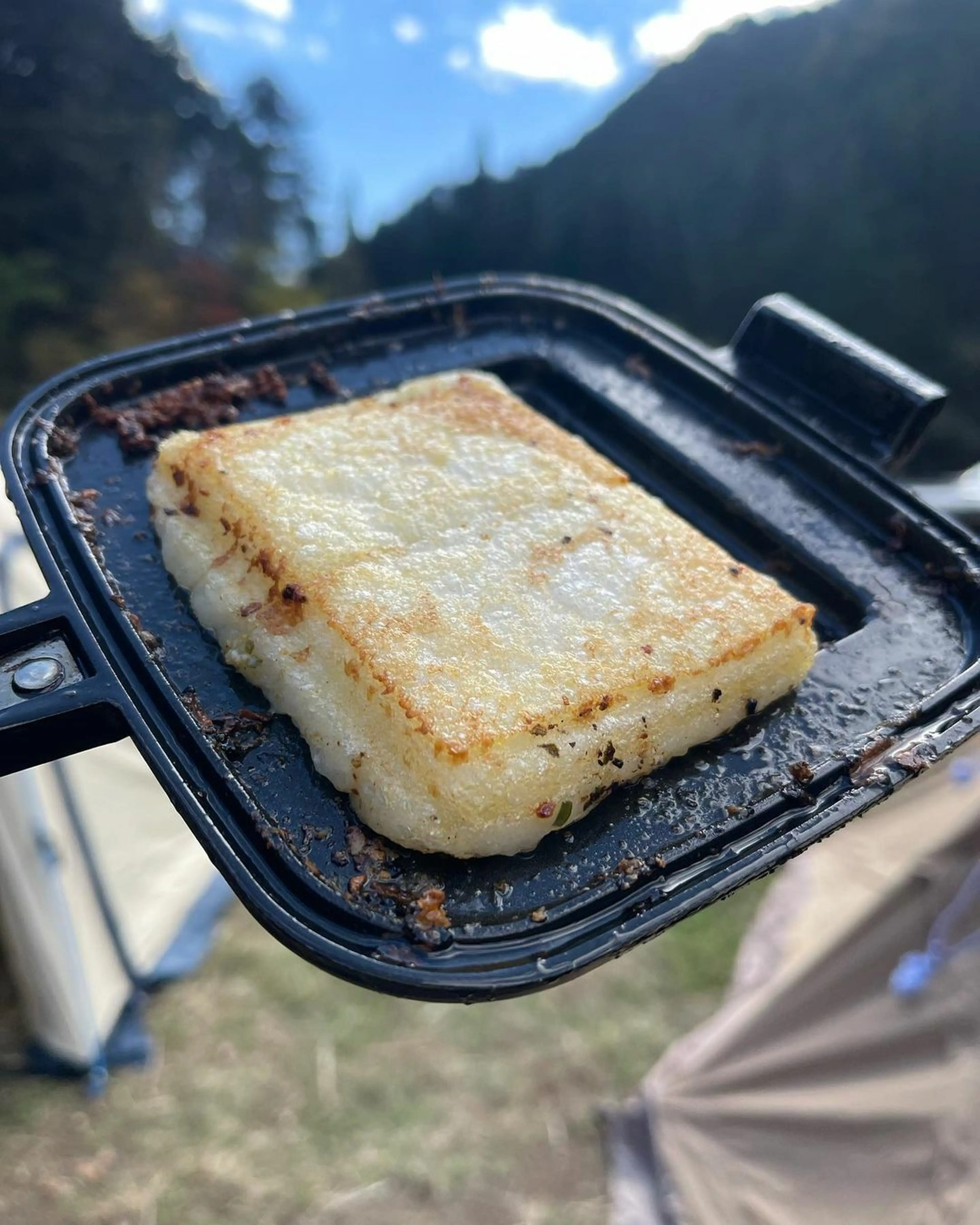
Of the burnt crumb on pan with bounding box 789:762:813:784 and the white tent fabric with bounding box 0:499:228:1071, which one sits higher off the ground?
the burnt crumb on pan with bounding box 789:762:813:784

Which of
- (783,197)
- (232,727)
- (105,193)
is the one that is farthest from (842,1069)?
(783,197)

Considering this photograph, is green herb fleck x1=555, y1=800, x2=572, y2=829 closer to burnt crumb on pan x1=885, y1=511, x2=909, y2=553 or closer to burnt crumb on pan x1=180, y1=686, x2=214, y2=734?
burnt crumb on pan x1=180, y1=686, x2=214, y2=734

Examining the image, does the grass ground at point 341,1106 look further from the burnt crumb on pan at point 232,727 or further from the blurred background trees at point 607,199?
the blurred background trees at point 607,199

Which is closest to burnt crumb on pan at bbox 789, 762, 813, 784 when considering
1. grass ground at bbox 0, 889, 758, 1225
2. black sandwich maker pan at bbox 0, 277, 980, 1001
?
black sandwich maker pan at bbox 0, 277, 980, 1001

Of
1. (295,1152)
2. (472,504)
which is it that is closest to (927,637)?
(472,504)

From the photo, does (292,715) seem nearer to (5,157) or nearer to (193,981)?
(193,981)

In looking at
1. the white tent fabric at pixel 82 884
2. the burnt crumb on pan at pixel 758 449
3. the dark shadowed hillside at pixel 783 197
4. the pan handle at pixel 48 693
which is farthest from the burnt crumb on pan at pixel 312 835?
the dark shadowed hillside at pixel 783 197
